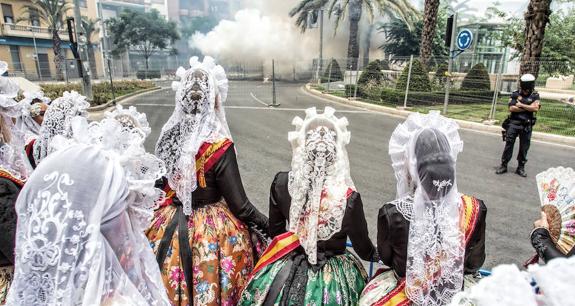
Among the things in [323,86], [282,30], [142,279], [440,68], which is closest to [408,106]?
[440,68]

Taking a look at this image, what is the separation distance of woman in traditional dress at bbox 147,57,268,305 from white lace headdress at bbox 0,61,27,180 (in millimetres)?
851

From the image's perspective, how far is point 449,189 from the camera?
1.92 meters

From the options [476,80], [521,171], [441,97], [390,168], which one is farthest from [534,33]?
[390,168]

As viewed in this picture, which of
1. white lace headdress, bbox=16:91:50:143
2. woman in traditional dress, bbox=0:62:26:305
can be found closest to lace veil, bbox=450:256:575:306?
woman in traditional dress, bbox=0:62:26:305

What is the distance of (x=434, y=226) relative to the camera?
1.92 metres

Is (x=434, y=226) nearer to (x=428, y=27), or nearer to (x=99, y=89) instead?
(x=428, y=27)

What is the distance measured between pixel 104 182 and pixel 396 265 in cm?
159

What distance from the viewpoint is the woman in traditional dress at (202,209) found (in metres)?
2.48

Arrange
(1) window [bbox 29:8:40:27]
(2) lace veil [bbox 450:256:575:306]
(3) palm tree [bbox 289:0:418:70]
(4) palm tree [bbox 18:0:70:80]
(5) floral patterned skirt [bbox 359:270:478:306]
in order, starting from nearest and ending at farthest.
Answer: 1. (2) lace veil [bbox 450:256:575:306]
2. (5) floral patterned skirt [bbox 359:270:478:306]
3. (3) palm tree [bbox 289:0:418:70]
4. (4) palm tree [bbox 18:0:70:80]
5. (1) window [bbox 29:8:40:27]

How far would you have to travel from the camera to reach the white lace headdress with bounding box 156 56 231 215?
2498 mm

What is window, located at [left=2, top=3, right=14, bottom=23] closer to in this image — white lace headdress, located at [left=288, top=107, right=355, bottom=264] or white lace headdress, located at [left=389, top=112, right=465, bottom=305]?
white lace headdress, located at [left=288, top=107, right=355, bottom=264]

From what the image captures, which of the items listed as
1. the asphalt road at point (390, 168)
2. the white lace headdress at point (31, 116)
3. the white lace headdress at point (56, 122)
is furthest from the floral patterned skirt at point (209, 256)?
the asphalt road at point (390, 168)

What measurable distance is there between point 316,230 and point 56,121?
2.48m

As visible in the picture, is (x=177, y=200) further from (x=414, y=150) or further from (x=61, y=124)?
(x=414, y=150)
